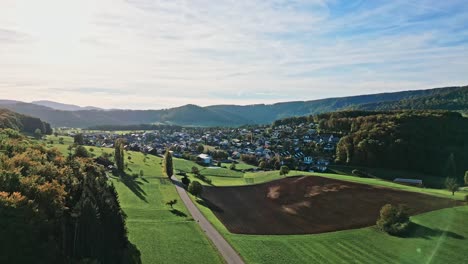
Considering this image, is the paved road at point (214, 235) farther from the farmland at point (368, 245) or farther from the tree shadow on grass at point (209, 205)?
the tree shadow on grass at point (209, 205)

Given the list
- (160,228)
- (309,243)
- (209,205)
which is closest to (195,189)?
(209,205)

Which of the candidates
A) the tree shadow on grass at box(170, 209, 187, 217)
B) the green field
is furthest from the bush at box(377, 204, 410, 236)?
the tree shadow on grass at box(170, 209, 187, 217)

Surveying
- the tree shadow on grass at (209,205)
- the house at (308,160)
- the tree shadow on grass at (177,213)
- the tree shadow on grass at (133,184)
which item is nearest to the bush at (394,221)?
the tree shadow on grass at (209,205)

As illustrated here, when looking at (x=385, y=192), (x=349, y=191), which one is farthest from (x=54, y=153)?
(x=385, y=192)

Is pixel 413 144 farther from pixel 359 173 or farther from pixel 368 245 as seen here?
pixel 368 245

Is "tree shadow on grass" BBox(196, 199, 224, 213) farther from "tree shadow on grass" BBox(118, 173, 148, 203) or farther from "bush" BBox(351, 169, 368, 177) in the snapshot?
"bush" BBox(351, 169, 368, 177)

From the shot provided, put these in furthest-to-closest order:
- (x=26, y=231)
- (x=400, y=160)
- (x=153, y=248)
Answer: (x=400, y=160)
(x=153, y=248)
(x=26, y=231)

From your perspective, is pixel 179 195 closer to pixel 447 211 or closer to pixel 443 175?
pixel 447 211
